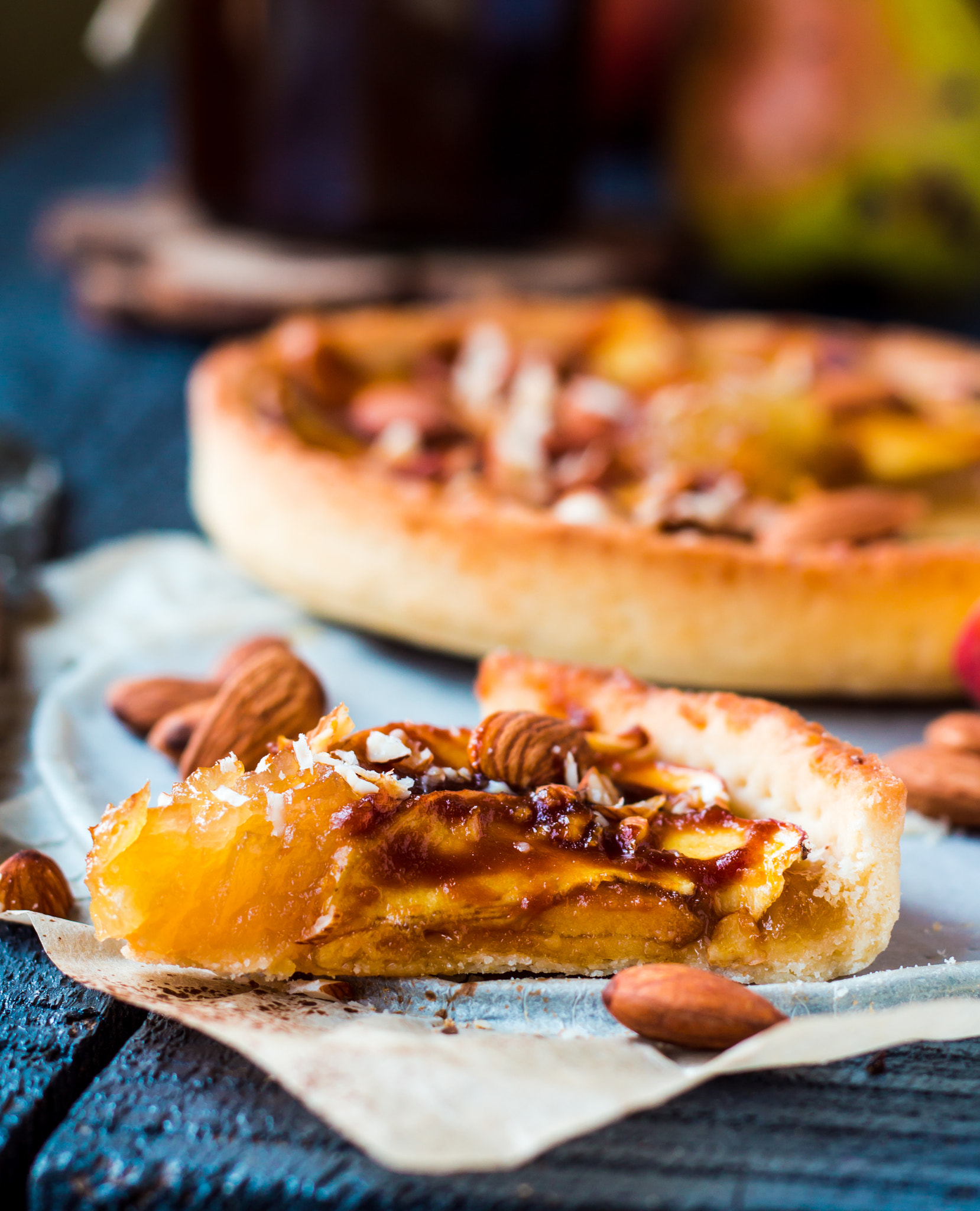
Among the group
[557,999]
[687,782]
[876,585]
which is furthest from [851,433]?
[557,999]

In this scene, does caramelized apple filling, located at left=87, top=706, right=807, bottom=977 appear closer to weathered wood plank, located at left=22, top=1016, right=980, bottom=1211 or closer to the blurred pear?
weathered wood plank, located at left=22, top=1016, right=980, bottom=1211

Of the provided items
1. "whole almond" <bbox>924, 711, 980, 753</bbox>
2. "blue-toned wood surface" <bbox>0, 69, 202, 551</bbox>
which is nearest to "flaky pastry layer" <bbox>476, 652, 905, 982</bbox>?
"whole almond" <bbox>924, 711, 980, 753</bbox>

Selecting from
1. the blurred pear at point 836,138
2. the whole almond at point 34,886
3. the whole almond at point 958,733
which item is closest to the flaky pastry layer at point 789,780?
the whole almond at point 958,733

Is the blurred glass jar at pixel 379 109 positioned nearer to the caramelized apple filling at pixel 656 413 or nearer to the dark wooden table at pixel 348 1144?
the caramelized apple filling at pixel 656 413

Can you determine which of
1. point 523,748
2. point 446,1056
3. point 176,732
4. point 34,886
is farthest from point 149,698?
point 446,1056

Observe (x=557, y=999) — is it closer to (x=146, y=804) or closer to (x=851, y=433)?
(x=146, y=804)

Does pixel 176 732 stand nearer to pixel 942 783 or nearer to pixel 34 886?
pixel 34 886
